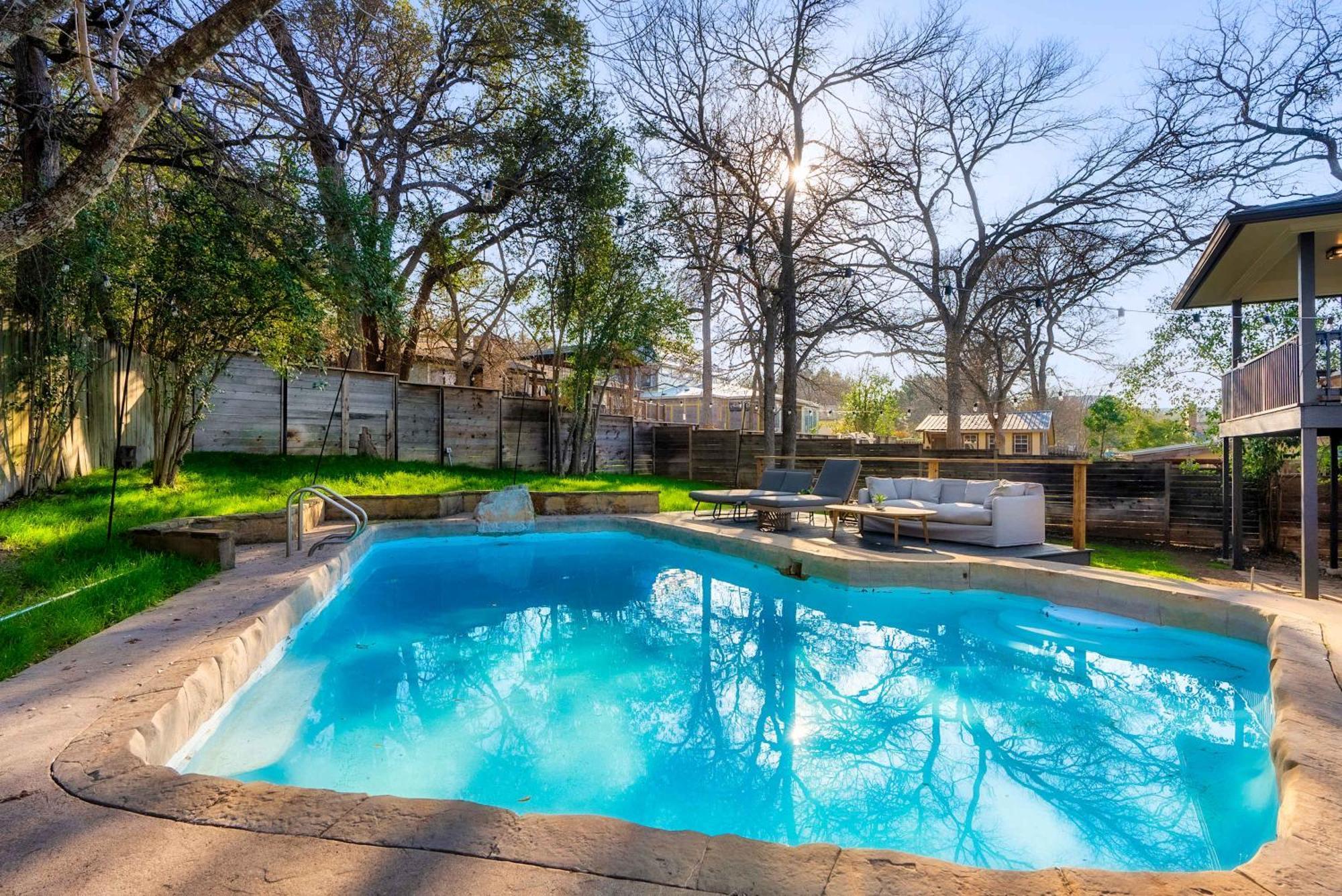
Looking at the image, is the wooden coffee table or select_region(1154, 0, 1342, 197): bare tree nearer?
the wooden coffee table

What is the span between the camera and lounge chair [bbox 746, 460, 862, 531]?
842 centimetres

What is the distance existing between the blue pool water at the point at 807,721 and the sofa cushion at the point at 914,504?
1.88 metres

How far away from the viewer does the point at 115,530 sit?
5555mm

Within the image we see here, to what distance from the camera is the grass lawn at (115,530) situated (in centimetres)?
366

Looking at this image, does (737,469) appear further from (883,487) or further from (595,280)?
(883,487)

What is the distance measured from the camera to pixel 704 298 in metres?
14.3

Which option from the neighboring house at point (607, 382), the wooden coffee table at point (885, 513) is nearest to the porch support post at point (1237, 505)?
the wooden coffee table at point (885, 513)

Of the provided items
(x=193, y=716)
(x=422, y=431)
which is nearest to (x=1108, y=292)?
(x=422, y=431)

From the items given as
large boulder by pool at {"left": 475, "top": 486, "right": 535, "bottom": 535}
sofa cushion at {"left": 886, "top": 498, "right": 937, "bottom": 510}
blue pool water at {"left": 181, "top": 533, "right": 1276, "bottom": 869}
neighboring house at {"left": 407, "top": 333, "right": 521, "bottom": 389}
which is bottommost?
blue pool water at {"left": 181, "top": 533, "right": 1276, "bottom": 869}

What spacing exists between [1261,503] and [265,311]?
13505 mm

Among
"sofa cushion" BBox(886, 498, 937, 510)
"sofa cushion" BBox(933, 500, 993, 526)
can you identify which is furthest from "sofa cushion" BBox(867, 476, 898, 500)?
"sofa cushion" BBox(933, 500, 993, 526)

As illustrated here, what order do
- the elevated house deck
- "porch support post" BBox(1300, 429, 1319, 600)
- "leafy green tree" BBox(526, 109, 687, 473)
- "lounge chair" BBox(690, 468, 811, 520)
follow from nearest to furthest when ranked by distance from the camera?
1. "porch support post" BBox(1300, 429, 1319, 600)
2. the elevated house deck
3. "lounge chair" BBox(690, 468, 811, 520)
4. "leafy green tree" BBox(526, 109, 687, 473)

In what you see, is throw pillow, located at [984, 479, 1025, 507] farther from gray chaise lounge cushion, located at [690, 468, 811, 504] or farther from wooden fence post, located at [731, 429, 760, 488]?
wooden fence post, located at [731, 429, 760, 488]

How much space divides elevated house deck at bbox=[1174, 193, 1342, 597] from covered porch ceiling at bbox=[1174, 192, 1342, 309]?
0.01 meters
